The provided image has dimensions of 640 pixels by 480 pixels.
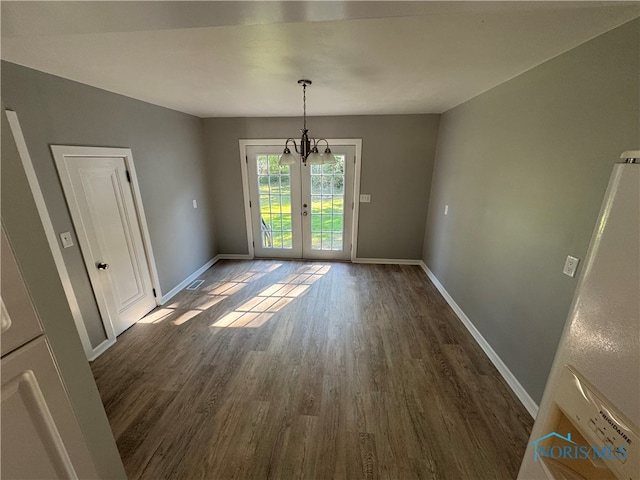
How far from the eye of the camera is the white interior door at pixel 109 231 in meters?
2.12

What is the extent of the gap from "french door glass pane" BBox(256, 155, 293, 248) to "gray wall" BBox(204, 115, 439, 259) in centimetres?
37

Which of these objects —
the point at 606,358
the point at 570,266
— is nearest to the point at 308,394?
the point at 606,358

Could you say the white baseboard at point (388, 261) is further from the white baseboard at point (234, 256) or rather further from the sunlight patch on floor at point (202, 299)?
the white baseboard at point (234, 256)

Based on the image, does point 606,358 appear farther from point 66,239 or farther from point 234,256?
point 234,256

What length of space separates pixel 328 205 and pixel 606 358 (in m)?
3.80

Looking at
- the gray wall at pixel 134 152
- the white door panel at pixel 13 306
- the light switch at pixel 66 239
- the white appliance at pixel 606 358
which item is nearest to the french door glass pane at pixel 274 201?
the gray wall at pixel 134 152

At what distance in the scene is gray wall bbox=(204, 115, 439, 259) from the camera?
12.5 feet

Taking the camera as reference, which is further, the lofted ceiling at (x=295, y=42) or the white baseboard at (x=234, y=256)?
the white baseboard at (x=234, y=256)

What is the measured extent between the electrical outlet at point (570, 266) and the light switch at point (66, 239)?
358 cm

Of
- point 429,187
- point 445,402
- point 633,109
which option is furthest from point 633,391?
point 429,187

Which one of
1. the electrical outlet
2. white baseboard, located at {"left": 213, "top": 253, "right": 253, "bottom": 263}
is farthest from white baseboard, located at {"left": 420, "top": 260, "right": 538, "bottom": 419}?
white baseboard, located at {"left": 213, "top": 253, "right": 253, "bottom": 263}

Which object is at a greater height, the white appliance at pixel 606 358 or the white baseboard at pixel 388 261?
the white appliance at pixel 606 358

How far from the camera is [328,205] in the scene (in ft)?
14.0

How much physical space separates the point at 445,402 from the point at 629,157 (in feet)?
6.25
